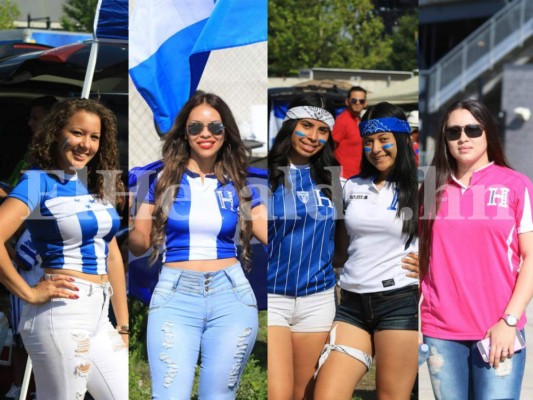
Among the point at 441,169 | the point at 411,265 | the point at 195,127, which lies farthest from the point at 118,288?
the point at 441,169

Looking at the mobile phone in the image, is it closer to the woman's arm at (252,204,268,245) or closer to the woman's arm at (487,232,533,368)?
the woman's arm at (487,232,533,368)

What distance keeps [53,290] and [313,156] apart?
112 centimetres

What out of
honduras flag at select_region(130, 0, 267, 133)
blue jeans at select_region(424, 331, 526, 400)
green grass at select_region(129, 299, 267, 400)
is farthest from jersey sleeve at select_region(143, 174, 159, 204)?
blue jeans at select_region(424, 331, 526, 400)

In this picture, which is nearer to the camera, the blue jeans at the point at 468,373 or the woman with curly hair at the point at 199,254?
the woman with curly hair at the point at 199,254

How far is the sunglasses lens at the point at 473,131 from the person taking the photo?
12.9ft

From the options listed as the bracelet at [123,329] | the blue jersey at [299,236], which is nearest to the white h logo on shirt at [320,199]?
the blue jersey at [299,236]

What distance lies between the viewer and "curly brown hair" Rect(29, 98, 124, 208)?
393 centimetres

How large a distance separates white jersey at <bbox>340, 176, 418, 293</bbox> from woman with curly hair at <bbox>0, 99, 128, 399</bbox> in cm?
93

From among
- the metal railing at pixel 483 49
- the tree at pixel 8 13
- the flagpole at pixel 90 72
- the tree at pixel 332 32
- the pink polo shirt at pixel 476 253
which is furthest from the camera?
the metal railing at pixel 483 49

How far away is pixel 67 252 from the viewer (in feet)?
12.7

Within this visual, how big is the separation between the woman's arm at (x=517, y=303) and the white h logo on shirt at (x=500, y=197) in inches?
5.4

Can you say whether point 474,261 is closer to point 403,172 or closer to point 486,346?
point 486,346

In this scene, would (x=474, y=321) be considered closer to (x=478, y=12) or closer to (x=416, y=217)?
(x=416, y=217)

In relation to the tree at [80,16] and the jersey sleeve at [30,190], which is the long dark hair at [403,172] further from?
the tree at [80,16]
